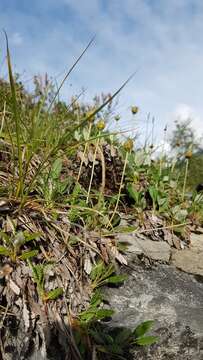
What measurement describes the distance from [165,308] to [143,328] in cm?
25

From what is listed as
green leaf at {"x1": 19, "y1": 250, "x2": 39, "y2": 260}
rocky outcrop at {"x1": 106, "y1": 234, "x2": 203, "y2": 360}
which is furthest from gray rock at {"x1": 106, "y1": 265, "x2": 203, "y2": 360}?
green leaf at {"x1": 19, "y1": 250, "x2": 39, "y2": 260}

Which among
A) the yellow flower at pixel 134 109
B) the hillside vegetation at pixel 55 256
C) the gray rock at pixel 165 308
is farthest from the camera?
the yellow flower at pixel 134 109

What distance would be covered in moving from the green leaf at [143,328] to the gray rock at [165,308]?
0.22 feet

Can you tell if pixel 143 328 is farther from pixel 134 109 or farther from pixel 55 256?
pixel 134 109

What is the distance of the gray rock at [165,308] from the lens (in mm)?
1734

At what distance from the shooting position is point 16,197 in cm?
188

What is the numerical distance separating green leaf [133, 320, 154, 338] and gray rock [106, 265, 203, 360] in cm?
7

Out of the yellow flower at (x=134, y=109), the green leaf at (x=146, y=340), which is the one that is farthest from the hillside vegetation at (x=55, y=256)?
the yellow flower at (x=134, y=109)

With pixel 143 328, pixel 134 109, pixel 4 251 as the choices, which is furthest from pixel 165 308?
pixel 134 109

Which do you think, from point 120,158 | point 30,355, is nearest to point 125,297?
point 30,355

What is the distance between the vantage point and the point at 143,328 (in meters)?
1.75

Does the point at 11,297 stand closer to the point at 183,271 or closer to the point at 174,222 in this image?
the point at 183,271

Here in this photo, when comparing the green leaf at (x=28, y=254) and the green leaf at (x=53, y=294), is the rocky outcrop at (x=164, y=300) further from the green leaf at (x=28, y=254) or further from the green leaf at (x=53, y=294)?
the green leaf at (x=28, y=254)

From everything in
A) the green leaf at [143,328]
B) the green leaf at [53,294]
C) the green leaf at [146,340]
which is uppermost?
the green leaf at [53,294]
